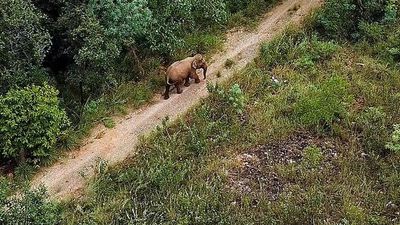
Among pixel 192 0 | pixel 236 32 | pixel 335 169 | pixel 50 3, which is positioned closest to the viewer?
pixel 335 169

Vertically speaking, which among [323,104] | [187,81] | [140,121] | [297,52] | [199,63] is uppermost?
[199,63]

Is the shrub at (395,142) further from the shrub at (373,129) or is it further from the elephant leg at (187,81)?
the elephant leg at (187,81)

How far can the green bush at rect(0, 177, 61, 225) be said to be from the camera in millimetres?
12984

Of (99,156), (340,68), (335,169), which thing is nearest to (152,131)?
(99,156)

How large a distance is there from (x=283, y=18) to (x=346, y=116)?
6.08 meters

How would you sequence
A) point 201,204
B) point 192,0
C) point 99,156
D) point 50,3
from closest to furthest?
1. point 201,204
2. point 99,156
3. point 50,3
4. point 192,0

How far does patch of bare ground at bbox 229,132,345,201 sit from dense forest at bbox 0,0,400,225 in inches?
1.5

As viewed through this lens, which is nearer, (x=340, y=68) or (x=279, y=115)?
(x=279, y=115)

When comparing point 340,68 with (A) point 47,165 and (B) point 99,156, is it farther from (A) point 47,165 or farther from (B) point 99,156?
(A) point 47,165

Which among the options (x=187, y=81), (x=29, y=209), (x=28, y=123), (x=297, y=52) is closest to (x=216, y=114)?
(x=187, y=81)

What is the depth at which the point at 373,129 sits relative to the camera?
1567 centimetres

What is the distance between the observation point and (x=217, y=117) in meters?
16.6

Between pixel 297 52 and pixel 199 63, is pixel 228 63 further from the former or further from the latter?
pixel 297 52

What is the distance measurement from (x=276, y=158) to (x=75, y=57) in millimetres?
6181
